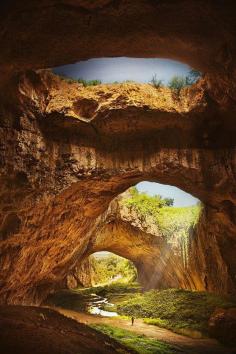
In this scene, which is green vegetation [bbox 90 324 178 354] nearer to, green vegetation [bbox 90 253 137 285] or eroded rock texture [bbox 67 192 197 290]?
eroded rock texture [bbox 67 192 197 290]

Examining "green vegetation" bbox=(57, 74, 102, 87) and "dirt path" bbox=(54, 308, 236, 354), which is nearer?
"dirt path" bbox=(54, 308, 236, 354)

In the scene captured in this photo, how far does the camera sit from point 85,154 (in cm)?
1041

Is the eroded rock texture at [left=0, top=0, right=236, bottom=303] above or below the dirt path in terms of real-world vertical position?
above

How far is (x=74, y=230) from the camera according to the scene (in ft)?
40.5

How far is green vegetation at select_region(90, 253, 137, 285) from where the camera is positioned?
31391mm

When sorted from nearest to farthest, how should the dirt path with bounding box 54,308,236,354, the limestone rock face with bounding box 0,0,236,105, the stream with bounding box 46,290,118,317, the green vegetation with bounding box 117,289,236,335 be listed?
1. the limestone rock face with bounding box 0,0,236,105
2. the dirt path with bounding box 54,308,236,354
3. the green vegetation with bounding box 117,289,236,335
4. the stream with bounding box 46,290,118,317

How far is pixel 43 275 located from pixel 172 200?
9744mm

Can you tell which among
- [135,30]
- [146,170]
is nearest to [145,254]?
[146,170]

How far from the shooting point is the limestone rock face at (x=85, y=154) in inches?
355

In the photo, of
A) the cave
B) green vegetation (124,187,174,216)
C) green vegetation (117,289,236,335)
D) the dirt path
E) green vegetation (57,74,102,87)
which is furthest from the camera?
green vegetation (124,187,174,216)

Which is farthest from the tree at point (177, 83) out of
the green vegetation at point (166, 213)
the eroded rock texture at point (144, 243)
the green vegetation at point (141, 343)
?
Result: the eroded rock texture at point (144, 243)

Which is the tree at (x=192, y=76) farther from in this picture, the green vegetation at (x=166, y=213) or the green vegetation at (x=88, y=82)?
the green vegetation at (x=166, y=213)

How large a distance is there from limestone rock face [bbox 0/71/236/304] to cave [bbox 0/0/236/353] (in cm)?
3

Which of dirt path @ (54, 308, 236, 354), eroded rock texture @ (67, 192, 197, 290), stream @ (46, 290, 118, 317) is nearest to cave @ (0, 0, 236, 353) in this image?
dirt path @ (54, 308, 236, 354)
